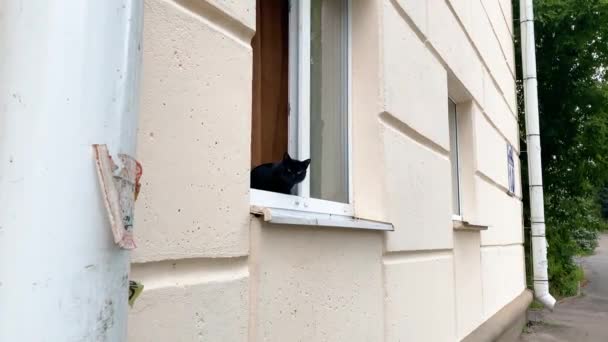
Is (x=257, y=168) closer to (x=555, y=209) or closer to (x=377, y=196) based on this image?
(x=377, y=196)

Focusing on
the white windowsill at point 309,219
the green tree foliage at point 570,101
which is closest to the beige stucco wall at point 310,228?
the white windowsill at point 309,219

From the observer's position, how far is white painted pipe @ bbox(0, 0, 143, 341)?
92 centimetres

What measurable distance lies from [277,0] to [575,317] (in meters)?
8.11

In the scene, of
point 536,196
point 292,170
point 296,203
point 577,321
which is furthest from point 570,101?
point 292,170

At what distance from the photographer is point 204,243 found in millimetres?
1646

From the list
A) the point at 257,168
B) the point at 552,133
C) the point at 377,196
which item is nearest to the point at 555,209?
the point at 552,133

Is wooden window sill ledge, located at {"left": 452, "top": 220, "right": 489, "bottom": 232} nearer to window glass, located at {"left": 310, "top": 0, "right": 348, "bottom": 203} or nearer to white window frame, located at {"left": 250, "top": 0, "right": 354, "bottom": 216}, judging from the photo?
window glass, located at {"left": 310, "top": 0, "right": 348, "bottom": 203}

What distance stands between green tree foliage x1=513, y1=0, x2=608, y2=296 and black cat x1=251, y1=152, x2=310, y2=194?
8753 millimetres

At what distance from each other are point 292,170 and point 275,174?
0.07m

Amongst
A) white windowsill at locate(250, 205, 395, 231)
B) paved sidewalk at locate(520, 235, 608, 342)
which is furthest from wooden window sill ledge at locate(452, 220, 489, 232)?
paved sidewalk at locate(520, 235, 608, 342)

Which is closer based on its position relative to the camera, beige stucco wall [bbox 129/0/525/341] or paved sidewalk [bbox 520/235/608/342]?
beige stucco wall [bbox 129/0/525/341]

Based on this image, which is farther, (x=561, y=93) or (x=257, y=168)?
(x=561, y=93)

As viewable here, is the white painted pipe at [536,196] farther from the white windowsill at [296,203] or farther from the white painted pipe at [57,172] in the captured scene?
the white painted pipe at [57,172]

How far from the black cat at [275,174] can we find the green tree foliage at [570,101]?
875 cm
